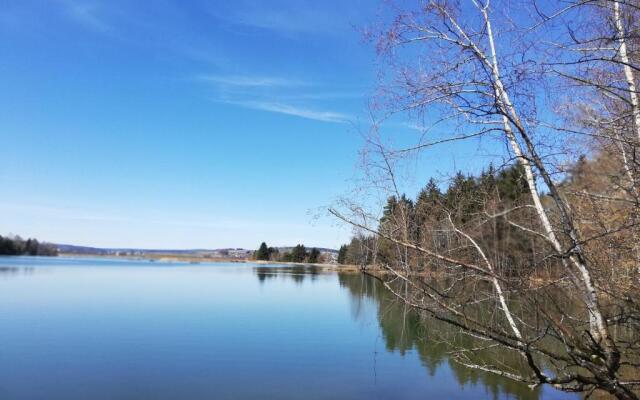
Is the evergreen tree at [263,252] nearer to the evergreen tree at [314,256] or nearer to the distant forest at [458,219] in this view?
the evergreen tree at [314,256]

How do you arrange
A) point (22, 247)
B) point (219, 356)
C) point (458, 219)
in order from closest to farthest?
point (458, 219), point (219, 356), point (22, 247)

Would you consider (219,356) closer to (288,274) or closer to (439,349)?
(439,349)

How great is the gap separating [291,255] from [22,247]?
70.3m

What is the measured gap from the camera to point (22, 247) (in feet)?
420

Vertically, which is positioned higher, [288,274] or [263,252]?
[263,252]

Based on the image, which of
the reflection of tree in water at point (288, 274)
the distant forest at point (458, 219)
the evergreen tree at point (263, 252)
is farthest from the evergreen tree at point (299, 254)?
the distant forest at point (458, 219)

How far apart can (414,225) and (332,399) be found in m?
7.80

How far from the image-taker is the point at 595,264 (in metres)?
4.04

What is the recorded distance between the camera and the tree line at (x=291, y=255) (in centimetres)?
13112

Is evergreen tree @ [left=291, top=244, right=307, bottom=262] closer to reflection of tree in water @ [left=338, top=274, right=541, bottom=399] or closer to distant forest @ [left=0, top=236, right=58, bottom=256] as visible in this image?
distant forest @ [left=0, top=236, right=58, bottom=256]

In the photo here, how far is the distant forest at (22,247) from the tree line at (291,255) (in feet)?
203

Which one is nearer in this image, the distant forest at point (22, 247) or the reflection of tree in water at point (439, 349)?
the reflection of tree in water at point (439, 349)

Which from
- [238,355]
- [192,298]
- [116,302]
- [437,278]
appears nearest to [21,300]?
[116,302]

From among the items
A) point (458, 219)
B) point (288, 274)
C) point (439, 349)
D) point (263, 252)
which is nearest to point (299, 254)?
point (263, 252)
